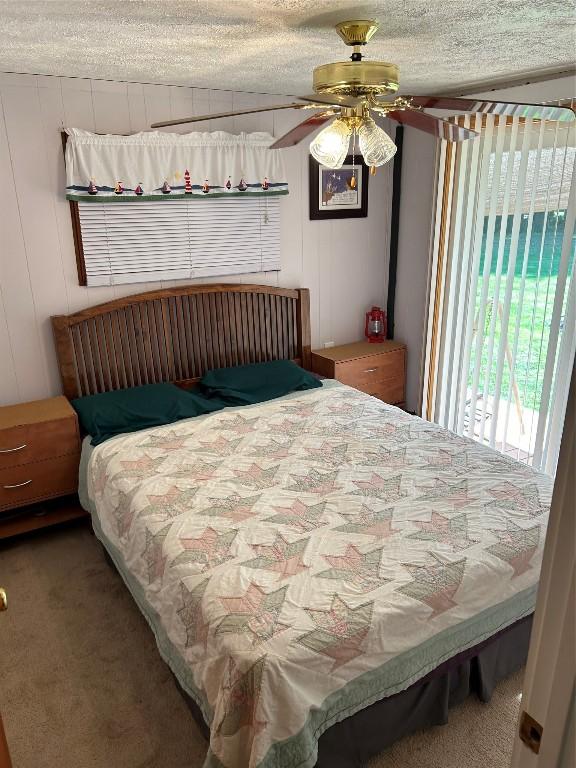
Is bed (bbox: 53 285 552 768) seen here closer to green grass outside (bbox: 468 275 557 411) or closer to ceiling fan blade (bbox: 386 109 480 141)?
green grass outside (bbox: 468 275 557 411)

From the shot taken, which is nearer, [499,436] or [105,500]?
[105,500]

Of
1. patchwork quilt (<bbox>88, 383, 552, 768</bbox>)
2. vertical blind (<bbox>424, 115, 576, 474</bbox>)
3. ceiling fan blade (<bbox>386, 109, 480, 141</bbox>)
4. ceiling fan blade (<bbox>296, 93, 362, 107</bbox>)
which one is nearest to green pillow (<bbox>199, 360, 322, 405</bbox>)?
patchwork quilt (<bbox>88, 383, 552, 768</bbox>)

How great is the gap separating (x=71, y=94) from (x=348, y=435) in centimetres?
244

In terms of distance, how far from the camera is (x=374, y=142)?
78.5 inches

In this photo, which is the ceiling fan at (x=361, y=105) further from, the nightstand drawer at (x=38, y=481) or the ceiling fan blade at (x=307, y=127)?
the nightstand drawer at (x=38, y=481)

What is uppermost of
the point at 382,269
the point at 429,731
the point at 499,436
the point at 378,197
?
the point at 378,197

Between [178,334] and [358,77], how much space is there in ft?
7.42

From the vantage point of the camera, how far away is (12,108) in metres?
3.03

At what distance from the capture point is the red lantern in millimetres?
4539

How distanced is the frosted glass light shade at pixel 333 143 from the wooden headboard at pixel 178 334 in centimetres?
184

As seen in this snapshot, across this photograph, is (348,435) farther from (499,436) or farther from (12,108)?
(12,108)

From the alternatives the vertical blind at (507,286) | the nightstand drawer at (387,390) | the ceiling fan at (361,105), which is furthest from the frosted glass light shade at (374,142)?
the nightstand drawer at (387,390)

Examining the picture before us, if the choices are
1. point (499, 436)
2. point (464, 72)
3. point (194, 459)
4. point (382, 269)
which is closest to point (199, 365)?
point (194, 459)

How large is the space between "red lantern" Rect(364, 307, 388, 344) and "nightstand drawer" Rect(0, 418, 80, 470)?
2414mm
